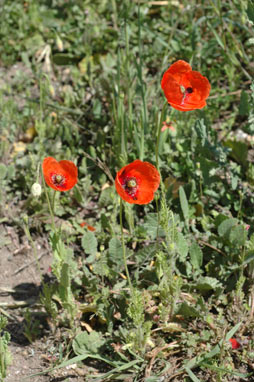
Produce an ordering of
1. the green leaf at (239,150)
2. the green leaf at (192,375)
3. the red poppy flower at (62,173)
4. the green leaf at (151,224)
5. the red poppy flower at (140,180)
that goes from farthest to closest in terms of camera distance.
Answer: the green leaf at (239,150) < the green leaf at (151,224) < the red poppy flower at (62,173) < the green leaf at (192,375) < the red poppy flower at (140,180)

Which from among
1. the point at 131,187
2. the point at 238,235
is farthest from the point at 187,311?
the point at 131,187

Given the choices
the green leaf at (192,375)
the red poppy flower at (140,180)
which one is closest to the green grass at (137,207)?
the green leaf at (192,375)

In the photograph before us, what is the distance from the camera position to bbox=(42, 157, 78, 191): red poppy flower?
2.34 meters

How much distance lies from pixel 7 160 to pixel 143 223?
42.6 inches

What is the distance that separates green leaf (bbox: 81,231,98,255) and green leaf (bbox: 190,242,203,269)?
0.52 meters

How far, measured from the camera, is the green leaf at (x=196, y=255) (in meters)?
2.61

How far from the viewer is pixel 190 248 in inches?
103

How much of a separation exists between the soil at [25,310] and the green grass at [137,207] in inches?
4.1

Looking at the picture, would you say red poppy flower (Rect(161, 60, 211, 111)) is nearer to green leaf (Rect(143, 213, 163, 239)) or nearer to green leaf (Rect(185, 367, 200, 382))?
green leaf (Rect(143, 213, 163, 239))

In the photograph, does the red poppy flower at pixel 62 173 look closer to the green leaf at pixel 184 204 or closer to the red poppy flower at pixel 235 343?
the green leaf at pixel 184 204

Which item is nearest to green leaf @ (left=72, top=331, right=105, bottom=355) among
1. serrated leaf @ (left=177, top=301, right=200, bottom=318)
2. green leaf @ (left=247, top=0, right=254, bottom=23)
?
serrated leaf @ (left=177, top=301, right=200, bottom=318)

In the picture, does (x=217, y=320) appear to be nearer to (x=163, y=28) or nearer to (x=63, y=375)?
(x=63, y=375)

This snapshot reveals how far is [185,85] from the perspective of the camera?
2.21 metres

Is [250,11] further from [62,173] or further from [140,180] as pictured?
[62,173]
